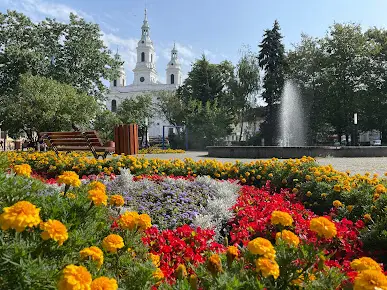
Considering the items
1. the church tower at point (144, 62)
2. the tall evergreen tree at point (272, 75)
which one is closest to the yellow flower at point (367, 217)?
the tall evergreen tree at point (272, 75)

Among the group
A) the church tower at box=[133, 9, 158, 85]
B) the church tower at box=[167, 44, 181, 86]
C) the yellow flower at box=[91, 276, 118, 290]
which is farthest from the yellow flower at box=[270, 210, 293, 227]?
the church tower at box=[167, 44, 181, 86]

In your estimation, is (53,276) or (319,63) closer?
(53,276)

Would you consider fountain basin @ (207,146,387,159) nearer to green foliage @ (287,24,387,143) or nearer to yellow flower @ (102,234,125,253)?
yellow flower @ (102,234,125,253)

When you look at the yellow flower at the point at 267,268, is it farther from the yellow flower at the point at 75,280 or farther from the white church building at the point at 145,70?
the white church building at the point at 145,70

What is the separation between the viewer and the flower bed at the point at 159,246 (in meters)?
1.37

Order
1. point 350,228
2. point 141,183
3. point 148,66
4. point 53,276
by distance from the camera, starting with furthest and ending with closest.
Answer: point 148,66, point 141,183, point 350,228, point 53,276

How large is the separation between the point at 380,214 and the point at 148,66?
97417 millimetres

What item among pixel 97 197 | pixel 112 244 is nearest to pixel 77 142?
pixel 97 197

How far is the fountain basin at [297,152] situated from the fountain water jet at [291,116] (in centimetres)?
1797

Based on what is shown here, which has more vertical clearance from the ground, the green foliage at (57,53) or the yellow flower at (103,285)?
the green foliage at (57,53)

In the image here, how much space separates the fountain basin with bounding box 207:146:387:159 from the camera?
525 inches

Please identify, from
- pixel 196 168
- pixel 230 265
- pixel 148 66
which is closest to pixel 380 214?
pixel 230 265

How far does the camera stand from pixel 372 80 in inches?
1336

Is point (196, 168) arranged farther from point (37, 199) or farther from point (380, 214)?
point (37, 199)
